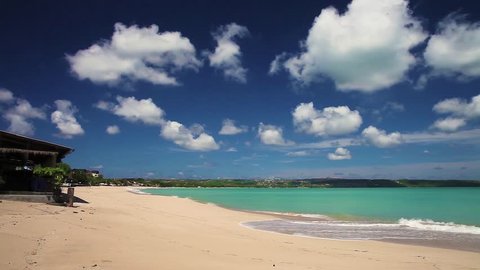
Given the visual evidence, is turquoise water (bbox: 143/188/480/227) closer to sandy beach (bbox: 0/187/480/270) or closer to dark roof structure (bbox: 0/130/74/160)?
sandy beach (bbox: 0/187/480/270)

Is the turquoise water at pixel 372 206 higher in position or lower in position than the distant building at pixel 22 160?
lower

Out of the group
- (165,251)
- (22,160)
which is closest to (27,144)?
(22,160)

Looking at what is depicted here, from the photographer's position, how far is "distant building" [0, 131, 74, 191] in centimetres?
2520

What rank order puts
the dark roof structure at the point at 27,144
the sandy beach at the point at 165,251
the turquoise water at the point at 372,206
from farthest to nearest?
the turquoise water at the point at 372,206, the dark roof structure at the point at 27,144, the sandy beach at the point at 165,251

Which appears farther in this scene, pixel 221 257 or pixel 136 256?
pixel 221 257

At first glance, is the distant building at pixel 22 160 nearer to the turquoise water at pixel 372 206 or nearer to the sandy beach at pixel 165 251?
the sandy beach at pixel 165 251

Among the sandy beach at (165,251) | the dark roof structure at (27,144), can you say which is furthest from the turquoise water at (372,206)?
the dark roof structure at (27,144)

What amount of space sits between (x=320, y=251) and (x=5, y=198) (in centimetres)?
1847

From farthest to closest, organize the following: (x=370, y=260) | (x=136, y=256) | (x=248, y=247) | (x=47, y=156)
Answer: (x=47, y=156) → (x=248, y=247) → (x=370, y=260) → (x=136, y=256)

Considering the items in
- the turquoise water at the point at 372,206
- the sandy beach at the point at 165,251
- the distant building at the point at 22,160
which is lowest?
the turquoise water at the point at 372,206

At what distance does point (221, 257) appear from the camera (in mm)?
9781

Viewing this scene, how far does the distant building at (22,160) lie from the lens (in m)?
25.2

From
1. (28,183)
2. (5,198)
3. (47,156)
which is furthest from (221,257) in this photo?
(28,183)

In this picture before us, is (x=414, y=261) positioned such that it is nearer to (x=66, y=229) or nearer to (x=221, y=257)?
(x=221, y=257)
